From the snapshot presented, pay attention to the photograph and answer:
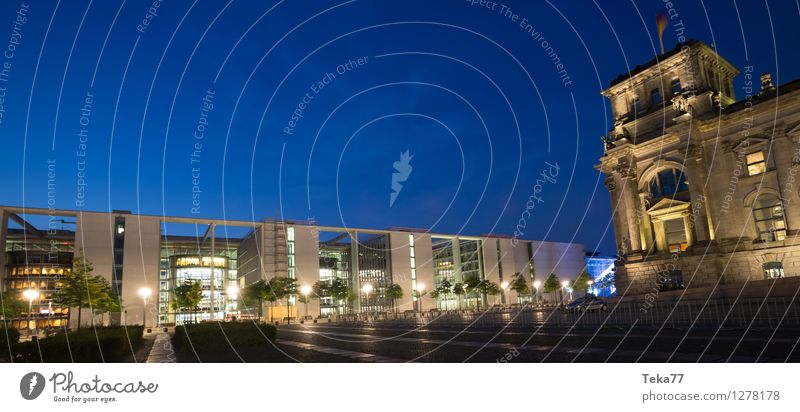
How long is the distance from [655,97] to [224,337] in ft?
162

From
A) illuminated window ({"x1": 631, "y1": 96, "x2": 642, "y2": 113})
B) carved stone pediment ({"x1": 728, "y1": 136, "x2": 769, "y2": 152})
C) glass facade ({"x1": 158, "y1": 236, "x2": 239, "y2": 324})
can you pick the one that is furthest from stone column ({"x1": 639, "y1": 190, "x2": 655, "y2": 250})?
glass facade ({"x1": 158, "y1": 236, "x2": 239, "y2": 324})

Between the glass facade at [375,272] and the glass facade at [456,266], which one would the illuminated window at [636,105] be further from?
the glass facade at [456,266]

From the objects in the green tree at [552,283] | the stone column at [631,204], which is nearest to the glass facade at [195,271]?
the green tree at [552,283]

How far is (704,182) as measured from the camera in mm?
45969

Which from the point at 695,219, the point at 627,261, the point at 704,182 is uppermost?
the point at 704,182

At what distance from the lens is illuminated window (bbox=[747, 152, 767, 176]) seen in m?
42.4

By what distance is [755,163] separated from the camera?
141 ft

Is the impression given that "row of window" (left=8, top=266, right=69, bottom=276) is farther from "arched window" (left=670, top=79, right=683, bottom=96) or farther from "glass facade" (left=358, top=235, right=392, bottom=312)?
"arched window" (left=670, top=79, right=683, bottom=96)

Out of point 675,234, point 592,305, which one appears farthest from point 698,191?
point 592,305

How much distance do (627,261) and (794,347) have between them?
37.2m

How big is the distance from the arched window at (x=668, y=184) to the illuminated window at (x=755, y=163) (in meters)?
5.66
